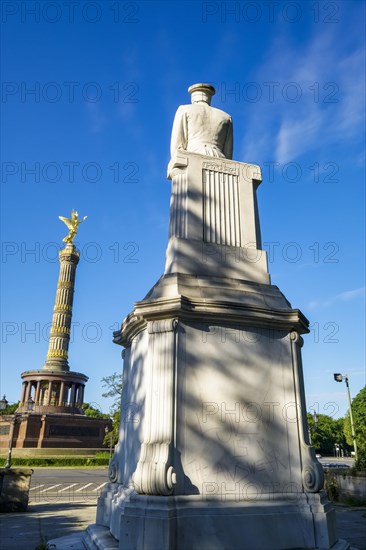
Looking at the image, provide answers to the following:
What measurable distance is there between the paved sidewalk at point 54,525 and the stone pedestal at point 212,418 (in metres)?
1.61

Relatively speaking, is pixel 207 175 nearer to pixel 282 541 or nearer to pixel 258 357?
pixel 258 357

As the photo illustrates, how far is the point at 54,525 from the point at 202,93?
9744mm

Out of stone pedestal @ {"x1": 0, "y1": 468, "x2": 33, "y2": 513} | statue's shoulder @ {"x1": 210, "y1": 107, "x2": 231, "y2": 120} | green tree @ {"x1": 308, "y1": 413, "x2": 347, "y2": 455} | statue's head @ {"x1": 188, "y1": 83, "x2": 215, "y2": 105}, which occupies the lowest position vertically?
stone pedestal @ {"x1": 0, "y1": 468, "x2": 33, "y2": 513}

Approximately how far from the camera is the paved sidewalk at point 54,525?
7.69m

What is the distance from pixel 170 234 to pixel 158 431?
11.2ft

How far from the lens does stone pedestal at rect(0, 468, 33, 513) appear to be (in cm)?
1273

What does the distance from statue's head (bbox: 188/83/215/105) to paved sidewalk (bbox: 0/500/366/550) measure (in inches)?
327

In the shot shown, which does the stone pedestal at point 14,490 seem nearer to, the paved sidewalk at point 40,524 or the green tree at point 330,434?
the paved sidewalk at point 40,524

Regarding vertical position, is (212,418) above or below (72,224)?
below

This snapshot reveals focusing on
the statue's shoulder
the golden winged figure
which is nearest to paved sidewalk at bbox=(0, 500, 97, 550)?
the statue's shoulder

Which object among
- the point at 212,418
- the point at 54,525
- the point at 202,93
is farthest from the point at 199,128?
the point at 54,525

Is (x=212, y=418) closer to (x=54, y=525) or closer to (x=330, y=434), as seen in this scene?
(x=54, y=525)

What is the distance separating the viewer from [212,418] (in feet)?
19.9

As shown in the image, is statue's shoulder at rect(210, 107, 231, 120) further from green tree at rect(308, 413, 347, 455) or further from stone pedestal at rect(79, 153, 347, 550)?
green tree at rect(308, 413, 347, 455)
